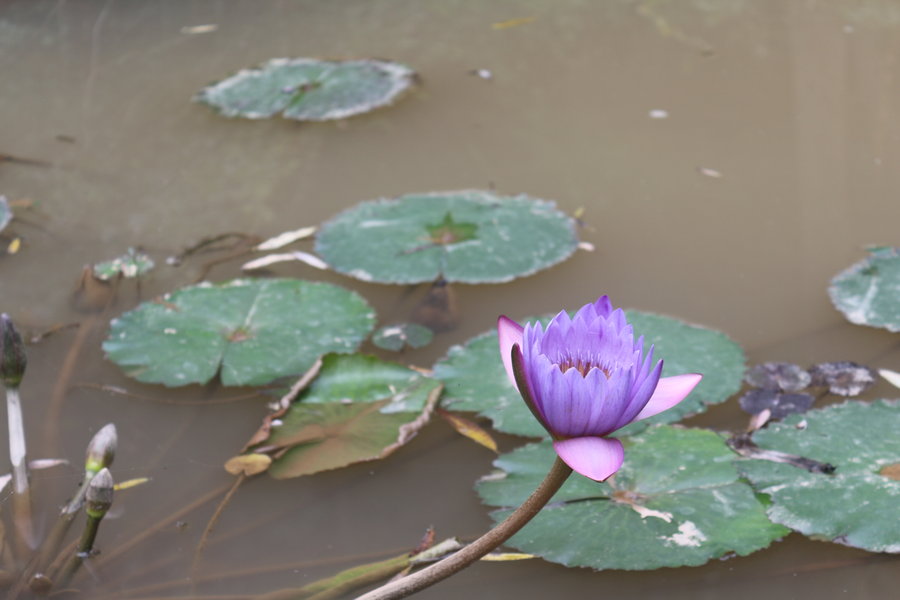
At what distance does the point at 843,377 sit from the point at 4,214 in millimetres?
1901

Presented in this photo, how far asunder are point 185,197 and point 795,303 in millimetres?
1521

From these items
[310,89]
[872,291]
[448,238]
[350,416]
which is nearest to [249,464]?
[350,416]

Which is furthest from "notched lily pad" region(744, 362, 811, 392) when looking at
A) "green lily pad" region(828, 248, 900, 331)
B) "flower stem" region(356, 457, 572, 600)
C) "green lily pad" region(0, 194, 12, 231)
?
"green lily pad" region(0, 194, 12, 231)

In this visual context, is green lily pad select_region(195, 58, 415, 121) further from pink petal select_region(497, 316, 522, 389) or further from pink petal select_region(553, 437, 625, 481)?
pink petal select_region(553, 437, 625, 481)

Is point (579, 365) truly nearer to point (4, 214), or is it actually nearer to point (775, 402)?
point (775, 402)

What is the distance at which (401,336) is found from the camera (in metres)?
1.77

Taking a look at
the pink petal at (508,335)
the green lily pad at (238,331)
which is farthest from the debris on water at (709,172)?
the pink petal at (508,335)

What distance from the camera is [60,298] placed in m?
1.93

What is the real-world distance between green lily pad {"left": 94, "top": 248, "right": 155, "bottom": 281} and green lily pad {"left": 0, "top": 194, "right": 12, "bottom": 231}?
298 mm

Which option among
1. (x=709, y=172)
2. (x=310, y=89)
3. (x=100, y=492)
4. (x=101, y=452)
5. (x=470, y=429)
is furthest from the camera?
(x=310, y=89)

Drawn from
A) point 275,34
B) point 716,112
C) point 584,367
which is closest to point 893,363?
point 584,367

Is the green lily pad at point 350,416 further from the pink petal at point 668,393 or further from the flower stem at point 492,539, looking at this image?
the pink petal at point 668,393

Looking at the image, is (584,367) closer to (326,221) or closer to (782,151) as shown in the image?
(326,221)

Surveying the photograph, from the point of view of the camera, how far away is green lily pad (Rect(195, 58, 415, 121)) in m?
2.68
